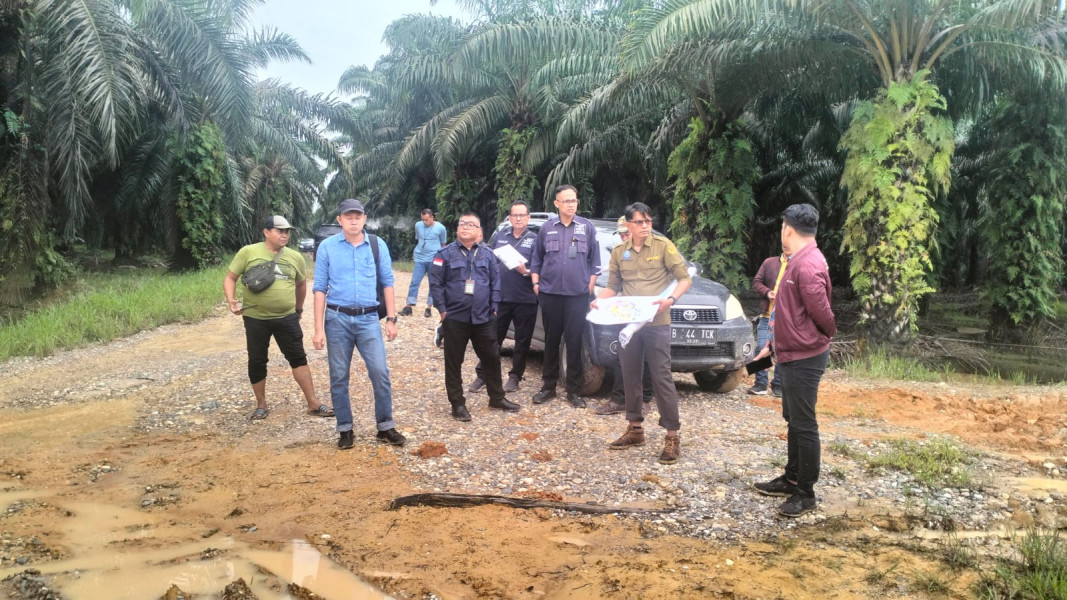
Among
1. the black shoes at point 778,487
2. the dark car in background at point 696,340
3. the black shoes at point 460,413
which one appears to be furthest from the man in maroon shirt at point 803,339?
the black shoes at point 460,413

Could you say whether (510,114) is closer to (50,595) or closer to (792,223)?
(792,223)

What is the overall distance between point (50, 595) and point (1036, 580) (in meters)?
4.35

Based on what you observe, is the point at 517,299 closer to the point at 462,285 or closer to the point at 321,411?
the point at 462,285

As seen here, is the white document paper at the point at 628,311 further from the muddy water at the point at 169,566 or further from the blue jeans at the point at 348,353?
the muddy water at the point at 169,566

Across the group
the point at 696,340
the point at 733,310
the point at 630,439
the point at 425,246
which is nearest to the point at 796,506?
the point at 630,439

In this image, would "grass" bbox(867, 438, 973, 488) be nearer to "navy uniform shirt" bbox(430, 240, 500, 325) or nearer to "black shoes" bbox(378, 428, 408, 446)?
"navy uniform shirt" bbox(430, 240, 500, 325)

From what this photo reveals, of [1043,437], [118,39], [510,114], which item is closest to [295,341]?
[1043,437]

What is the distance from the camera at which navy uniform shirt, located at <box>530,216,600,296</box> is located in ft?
21.3

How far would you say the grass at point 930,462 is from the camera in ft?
15.6

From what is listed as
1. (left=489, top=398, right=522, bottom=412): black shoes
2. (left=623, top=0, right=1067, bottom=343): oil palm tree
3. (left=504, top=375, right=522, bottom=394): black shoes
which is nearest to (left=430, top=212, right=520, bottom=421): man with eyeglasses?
(left=489, top=398, right=522, bottom=412): black shoes

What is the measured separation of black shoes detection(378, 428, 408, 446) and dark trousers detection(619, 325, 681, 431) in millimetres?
1758

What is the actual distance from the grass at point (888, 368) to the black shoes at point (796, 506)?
563 cm

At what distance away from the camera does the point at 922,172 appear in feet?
32.8

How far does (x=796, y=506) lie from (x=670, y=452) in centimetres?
106
